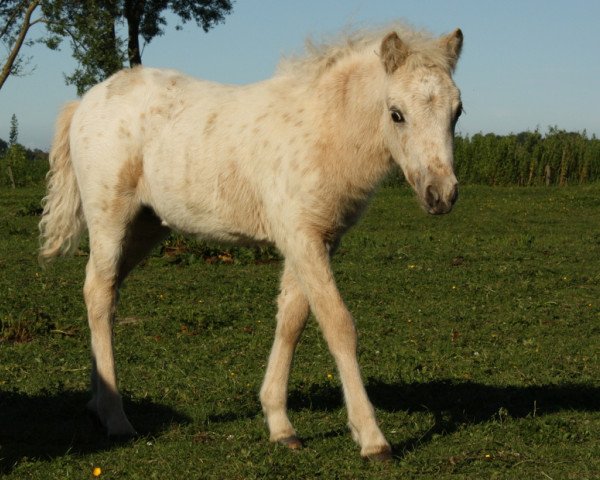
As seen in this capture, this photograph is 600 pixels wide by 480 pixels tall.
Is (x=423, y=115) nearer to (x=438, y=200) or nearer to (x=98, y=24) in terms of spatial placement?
(x=438, y=200)

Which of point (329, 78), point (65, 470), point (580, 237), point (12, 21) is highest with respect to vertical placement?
point (12, 21)

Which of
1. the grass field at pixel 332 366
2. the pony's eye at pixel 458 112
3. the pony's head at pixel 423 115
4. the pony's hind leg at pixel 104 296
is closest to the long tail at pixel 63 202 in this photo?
the pony's hind leg at pixel 104 296

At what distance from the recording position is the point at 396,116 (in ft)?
17.5

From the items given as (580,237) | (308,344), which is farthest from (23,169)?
(308,344)

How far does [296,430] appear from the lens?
6.22 meters

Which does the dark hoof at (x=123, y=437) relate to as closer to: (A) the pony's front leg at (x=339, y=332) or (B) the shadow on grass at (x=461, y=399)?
(B) the shadow on grass at (x=461, y=399)

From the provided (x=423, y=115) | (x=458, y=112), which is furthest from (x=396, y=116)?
(x=458, y=112)

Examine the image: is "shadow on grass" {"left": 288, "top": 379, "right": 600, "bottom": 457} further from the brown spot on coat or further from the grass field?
the brown spot on coat

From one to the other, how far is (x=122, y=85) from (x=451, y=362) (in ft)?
11.6

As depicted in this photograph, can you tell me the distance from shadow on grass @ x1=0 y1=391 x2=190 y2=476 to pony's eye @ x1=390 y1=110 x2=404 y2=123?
8.07ft

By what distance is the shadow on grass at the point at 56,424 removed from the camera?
5754 mm

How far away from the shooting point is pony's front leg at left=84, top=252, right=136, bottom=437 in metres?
6.22

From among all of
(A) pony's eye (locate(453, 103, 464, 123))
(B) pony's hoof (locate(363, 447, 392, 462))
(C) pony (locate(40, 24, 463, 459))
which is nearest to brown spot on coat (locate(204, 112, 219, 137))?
(C) pony (locate(40, 24, 463, 459))

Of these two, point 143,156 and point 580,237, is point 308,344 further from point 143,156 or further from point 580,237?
point 580,237
